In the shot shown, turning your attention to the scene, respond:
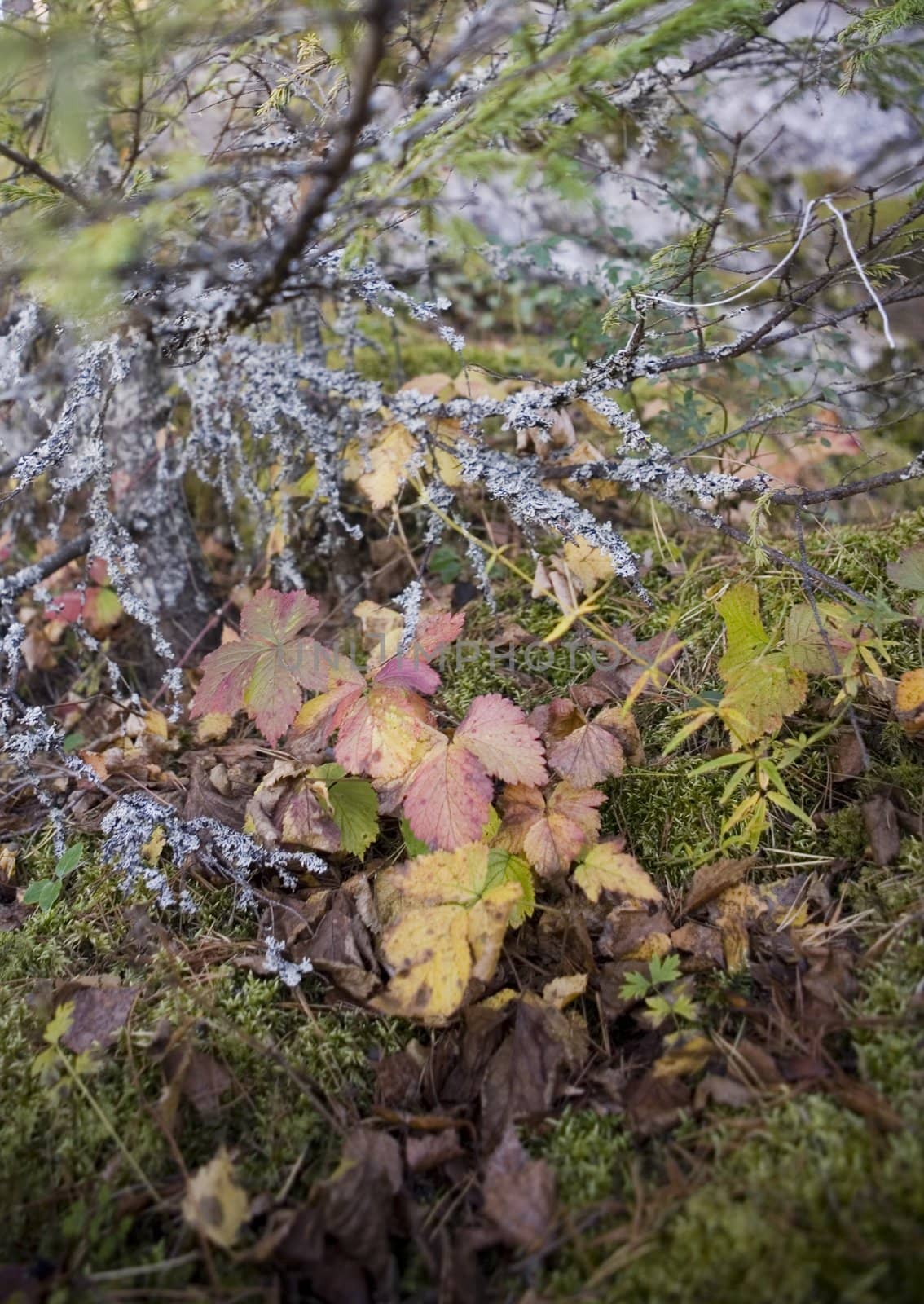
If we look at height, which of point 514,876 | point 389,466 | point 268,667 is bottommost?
point 514,876

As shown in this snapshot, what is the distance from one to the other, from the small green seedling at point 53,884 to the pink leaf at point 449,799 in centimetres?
103

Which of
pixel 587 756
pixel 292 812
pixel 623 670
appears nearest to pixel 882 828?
pixel 587 756

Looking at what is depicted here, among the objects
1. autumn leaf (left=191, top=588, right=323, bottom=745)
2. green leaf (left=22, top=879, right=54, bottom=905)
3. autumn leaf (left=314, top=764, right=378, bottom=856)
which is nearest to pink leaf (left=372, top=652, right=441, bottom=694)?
autumn leaf (left=191, top=588, right=323, bottom=745)

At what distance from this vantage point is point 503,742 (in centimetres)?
191

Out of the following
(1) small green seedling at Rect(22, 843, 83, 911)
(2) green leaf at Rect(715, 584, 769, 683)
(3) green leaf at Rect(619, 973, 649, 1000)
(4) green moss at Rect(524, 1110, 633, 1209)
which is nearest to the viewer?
(4) green moss at Rect(524, 1110, 633, 1209)

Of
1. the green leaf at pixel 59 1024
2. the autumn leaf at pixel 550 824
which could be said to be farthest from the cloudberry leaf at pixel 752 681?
the green leaf at pixel 59 1024

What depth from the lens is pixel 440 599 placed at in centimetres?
293

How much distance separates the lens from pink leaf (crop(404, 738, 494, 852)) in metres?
1.78

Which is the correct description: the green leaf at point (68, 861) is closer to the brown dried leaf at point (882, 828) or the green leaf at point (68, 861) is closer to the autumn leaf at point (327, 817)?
the autumn leaf at point (327, 817)

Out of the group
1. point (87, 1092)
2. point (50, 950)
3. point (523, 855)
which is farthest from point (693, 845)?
point (50, 950)

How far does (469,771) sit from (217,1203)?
3.12 ft

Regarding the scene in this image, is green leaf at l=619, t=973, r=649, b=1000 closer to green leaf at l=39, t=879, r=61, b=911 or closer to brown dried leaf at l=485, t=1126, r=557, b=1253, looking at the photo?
brown dried leaf at l=485, t=1126, r=557, b=1253

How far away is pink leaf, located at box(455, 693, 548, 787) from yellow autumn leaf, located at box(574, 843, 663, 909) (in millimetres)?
217

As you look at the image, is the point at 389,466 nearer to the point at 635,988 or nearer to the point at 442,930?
the point at 442,930
